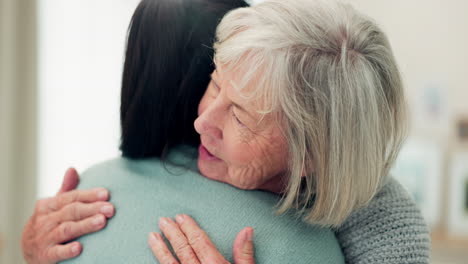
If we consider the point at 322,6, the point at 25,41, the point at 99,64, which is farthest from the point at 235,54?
the point at 25,41

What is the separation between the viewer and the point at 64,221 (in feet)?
2.81

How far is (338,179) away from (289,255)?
13cm

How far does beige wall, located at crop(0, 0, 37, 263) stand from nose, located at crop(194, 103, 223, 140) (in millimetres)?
1341

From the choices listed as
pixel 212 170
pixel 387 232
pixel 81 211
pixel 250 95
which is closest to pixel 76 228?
pixel 81 211

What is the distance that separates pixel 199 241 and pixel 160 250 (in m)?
0.06

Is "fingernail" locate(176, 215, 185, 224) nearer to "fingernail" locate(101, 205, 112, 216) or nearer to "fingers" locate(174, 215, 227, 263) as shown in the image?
"fingers" locate(174, 215, 227, 263)

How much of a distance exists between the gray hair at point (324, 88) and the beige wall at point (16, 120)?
4.48 ft

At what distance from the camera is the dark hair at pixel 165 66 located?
0.83 meters

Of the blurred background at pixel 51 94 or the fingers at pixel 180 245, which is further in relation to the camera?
the blurred background at pixel 51 94

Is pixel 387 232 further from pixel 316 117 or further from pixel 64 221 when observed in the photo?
→ pixel 64 221

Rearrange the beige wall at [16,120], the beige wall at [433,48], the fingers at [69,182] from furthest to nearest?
the beige wall at [433,48] → the beige wall at [16,120] → the fingers at [69,182]

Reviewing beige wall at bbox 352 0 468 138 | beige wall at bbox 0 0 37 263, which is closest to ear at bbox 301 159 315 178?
beige wall at bbox 0 0 37 263

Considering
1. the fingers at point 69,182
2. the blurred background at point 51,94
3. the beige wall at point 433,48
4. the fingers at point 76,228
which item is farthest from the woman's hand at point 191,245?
the beige wall at point 433,48

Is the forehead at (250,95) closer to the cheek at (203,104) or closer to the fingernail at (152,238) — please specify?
the cheek at (203,104)
